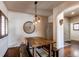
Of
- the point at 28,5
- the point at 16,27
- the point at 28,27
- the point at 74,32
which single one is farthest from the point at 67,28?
the point at 28,5

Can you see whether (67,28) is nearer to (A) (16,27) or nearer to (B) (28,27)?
(B) (28,27)

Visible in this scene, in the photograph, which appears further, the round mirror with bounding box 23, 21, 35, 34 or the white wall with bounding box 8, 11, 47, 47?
the round mirror with bounding box 23, 21, 35, 34

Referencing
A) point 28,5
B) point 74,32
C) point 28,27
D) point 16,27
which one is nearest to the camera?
point 28,5

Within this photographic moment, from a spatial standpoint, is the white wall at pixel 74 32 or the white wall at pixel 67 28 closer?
the white wall at pixel 74 32

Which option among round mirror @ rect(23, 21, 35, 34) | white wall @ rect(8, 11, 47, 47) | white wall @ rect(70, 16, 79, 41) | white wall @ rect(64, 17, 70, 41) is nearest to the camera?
white wall @ rect(8, 11, 47, 47)

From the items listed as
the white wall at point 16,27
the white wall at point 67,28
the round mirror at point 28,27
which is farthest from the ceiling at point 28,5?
the white wall at point 67,28

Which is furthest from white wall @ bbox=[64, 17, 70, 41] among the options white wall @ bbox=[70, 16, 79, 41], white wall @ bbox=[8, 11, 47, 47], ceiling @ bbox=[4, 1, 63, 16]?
ceiling @ bbox=[4, 1, 63, 16]

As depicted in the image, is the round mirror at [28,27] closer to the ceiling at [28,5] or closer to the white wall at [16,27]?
the white wall at [16,27]

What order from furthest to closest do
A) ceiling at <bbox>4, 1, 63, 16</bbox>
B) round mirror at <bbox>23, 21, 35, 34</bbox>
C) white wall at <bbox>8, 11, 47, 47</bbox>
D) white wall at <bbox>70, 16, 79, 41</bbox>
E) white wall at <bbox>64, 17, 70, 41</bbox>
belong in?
white wall at <bbox>64, 17, 70, 41</bbox>
white wall at <bbox>70, 16, 79, 41</bbox>
round mirror at <bbox>23, 21, 35, 34</bbox>
white wall at <bbox>8, 11, 47, 47</bbox>
ceiling at <bbox>4, 1, 63, 16</bbox>

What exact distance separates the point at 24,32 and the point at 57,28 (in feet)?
8.46

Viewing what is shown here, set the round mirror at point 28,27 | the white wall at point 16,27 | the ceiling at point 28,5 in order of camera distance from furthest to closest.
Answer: the round mirror at point 28,27 → the white wall at point 16,27 → the ceiling at point 28,5

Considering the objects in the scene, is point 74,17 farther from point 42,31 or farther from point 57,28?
point 57,28

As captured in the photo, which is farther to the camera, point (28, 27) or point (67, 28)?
point (67, 28)

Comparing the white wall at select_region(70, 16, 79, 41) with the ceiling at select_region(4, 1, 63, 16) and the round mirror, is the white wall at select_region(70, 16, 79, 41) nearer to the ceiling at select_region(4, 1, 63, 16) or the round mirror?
the round mirror
